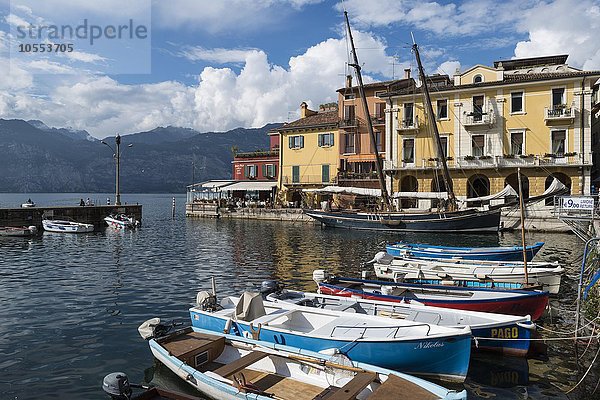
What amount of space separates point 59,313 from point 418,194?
1461 inches

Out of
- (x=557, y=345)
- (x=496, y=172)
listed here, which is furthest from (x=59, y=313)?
(x=496, y=172)

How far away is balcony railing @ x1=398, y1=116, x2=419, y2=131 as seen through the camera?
52.2 meters

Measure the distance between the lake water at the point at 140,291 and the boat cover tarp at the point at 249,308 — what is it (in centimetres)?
227

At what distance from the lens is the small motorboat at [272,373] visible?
802cm

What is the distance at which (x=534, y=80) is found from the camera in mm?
46438

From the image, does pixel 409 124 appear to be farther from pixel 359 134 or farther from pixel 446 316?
pixel 446 316

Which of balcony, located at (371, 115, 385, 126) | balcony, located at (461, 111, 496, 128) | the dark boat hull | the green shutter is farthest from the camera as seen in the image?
the green shutter

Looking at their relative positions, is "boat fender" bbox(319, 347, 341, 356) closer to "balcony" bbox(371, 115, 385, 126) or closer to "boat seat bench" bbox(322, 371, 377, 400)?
"boat seat bench" bbox(322, 371, 377, 400)

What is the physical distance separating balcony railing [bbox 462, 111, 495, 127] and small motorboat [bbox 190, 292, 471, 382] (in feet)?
138

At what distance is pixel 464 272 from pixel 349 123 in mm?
42335

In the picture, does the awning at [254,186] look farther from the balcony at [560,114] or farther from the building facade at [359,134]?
the balcony at [560,114]

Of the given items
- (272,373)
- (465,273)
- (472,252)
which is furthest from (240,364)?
(472,252)

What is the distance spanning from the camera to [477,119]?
49344mm

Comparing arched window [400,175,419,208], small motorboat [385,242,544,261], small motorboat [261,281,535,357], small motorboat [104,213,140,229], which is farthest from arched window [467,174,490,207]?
small motorboat [261,281,535,357]
